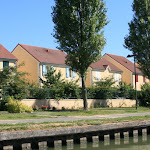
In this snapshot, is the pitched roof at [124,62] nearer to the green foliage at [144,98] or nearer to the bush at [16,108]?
the green foliage at [144,98]

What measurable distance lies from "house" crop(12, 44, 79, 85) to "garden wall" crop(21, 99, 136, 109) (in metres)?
10.6

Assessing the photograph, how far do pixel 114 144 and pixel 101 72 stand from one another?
4290cm

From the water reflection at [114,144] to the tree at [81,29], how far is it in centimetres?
1298

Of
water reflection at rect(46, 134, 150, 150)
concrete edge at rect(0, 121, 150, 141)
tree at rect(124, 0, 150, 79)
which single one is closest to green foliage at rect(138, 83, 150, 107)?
tree at rect(124, 0, 150, 79)

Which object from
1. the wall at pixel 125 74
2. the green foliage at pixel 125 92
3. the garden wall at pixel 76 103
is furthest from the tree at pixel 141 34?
the wall at pixel 125 74

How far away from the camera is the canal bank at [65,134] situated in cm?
1312

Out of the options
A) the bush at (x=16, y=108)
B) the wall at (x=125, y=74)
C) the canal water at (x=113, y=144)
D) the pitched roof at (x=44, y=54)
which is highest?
the pitched roof at (x=44, y=54)

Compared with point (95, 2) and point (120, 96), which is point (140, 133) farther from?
point (120, 96)

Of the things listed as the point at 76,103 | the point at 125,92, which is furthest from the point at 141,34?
the point at 76,103

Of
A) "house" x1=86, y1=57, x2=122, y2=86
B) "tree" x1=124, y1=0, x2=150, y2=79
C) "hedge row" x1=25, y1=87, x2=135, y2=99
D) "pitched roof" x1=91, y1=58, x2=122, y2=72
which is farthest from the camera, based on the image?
"pitched roof" x1=91, y1=58, x2=122, y2=72

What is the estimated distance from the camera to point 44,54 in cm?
5266

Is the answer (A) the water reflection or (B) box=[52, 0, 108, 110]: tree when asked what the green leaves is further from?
(A) the water reflection

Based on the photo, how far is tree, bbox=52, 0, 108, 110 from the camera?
29.0m

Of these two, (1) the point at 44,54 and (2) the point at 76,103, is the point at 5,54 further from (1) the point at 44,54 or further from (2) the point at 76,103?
(2) the point at 76,103
